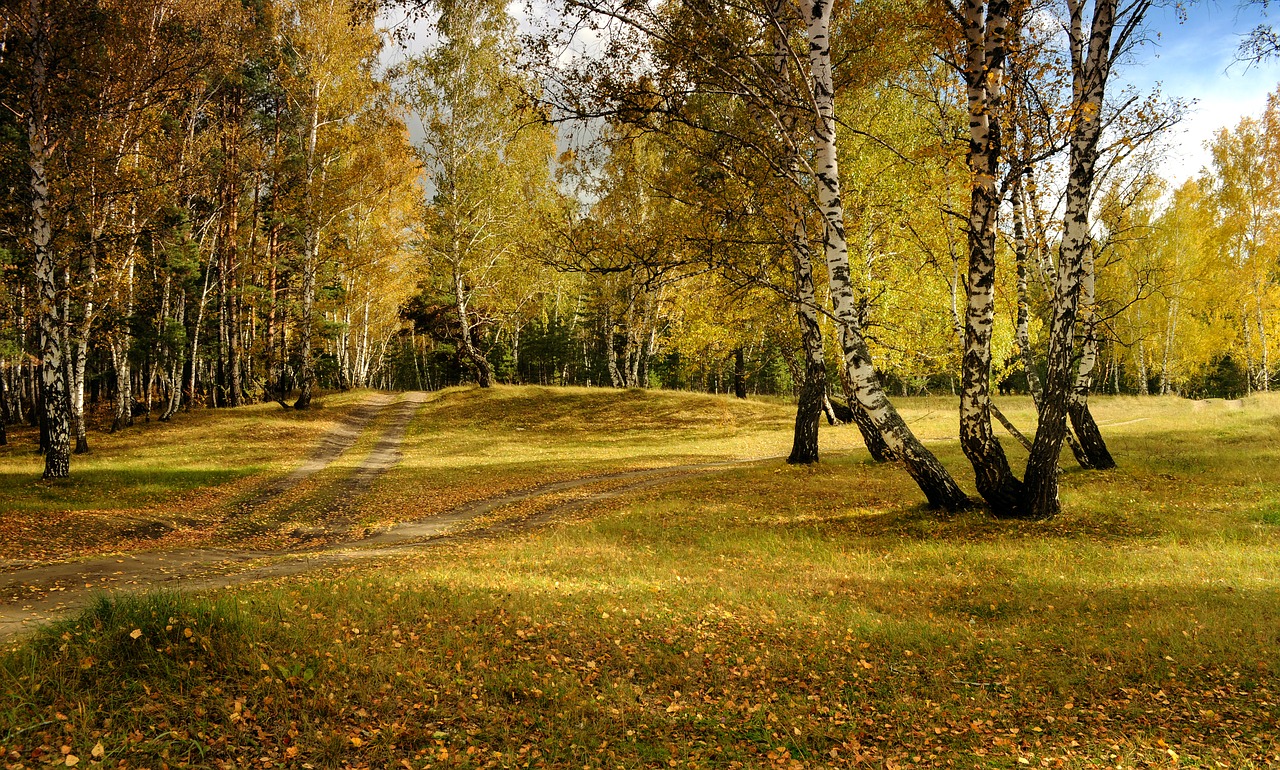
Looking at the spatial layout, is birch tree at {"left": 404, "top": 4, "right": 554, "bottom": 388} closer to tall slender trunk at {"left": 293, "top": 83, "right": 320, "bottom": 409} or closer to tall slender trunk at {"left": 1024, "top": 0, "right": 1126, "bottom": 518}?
tall slender trunk at {"left": 293, "top": 83, "right": 320, "bottom": 409}

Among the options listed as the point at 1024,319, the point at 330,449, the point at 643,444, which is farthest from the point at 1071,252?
the point at 330,449

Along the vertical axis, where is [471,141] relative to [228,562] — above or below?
above

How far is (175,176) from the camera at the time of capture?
23.9 meters

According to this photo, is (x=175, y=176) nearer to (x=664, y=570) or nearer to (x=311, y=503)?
(x=311, y=503)

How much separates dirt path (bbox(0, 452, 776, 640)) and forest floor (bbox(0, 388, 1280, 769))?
8 cm

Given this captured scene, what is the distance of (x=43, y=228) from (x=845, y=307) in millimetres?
18787

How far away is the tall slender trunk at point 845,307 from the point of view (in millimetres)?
10680

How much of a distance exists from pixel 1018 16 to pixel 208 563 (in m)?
15.7

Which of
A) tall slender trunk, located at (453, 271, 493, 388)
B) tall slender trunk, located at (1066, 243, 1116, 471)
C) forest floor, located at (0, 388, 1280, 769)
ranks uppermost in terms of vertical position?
tall slender trunk, located at (453, 271, 493, 388)

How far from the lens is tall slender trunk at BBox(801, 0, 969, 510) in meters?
10.7

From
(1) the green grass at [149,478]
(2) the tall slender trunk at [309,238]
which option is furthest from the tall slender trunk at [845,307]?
(2) the tall slender trunk at [309,238]

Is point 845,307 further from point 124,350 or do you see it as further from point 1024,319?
point 124,350

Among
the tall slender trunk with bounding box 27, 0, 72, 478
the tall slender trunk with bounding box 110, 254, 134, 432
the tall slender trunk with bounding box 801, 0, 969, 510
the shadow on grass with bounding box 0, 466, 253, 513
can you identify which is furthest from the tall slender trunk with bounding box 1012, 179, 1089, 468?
the tall slender trunk with bounding box 110, 254, 134, 432

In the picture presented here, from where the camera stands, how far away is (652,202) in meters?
32.5
